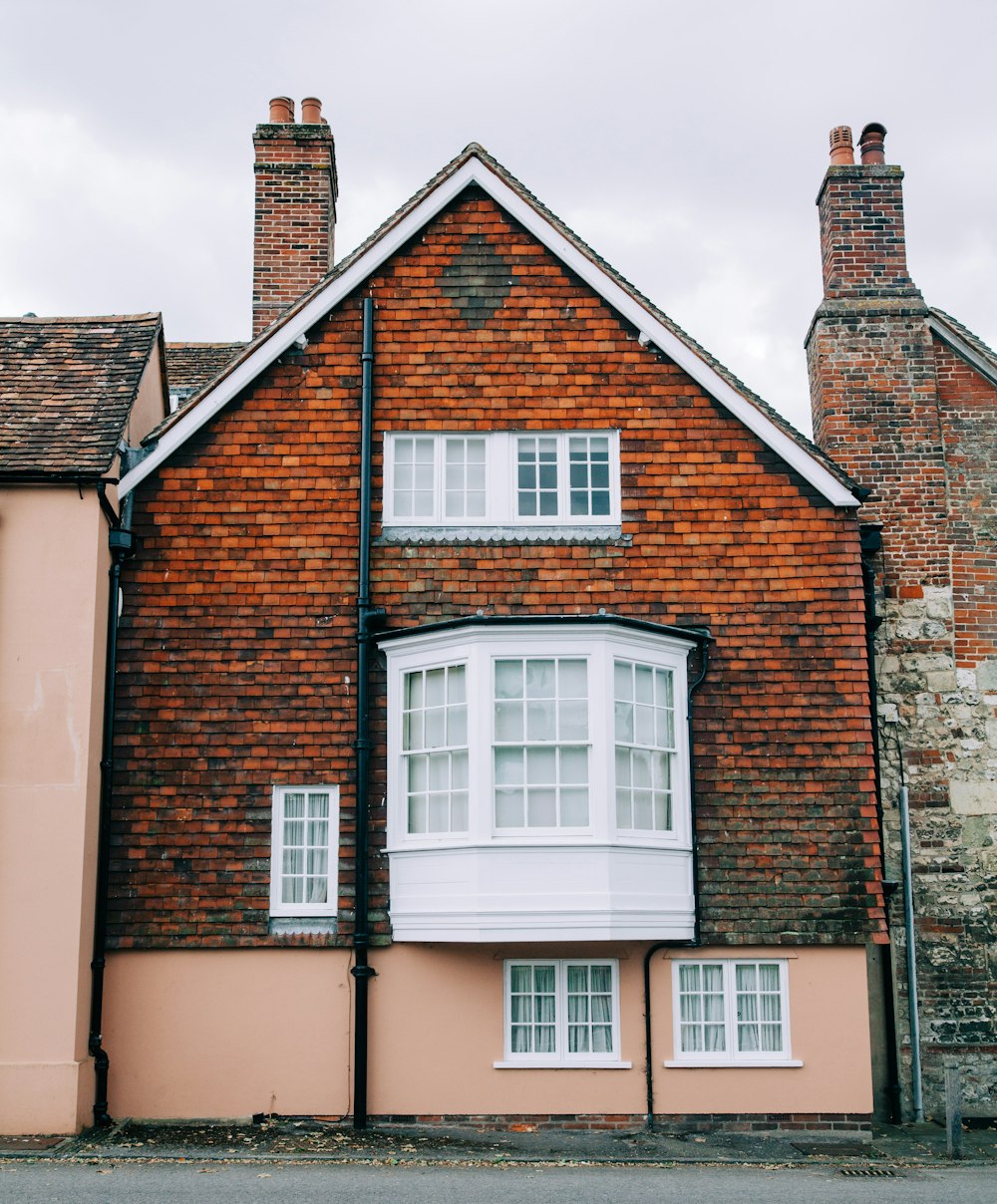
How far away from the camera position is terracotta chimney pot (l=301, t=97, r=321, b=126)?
17.3 meters

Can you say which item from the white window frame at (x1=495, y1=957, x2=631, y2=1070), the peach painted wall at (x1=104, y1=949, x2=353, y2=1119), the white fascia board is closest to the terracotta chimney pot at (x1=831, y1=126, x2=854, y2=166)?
the white fascia board

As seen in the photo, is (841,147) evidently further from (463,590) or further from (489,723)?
(489,723)

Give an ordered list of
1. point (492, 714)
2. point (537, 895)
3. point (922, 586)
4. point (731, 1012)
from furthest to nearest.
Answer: point (922, 586) → point (731, 1012) → point (492, 714) → point (537, 895)

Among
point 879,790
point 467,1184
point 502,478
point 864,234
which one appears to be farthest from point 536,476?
point 467,1184

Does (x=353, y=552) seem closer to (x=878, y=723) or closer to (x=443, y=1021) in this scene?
(x=443, y=1021)

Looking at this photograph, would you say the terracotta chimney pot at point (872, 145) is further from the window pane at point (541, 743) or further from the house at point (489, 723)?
the window pane at point (541, 743)

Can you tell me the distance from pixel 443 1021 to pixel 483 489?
216 inches

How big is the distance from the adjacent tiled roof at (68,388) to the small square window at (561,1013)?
663 centimetres

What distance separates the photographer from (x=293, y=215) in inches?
671

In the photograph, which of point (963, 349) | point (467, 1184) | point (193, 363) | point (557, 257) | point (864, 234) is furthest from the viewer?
point (193, 363)

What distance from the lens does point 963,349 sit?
15.7 m

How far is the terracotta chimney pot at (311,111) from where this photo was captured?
17266mm

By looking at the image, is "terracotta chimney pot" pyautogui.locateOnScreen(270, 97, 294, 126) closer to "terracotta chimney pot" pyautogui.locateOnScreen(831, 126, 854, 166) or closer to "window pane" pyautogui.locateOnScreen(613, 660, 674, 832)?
"terracotta chimney pot" pyautogui.locateOnScreen(831, 126, 854, 166)

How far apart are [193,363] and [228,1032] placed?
10.3 metres
